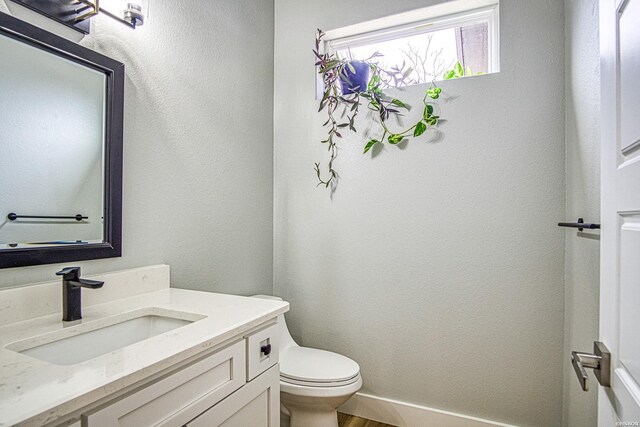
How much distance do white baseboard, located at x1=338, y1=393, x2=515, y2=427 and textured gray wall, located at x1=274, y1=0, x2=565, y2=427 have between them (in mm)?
39

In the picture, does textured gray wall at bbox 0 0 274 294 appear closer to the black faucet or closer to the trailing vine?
the black faucet

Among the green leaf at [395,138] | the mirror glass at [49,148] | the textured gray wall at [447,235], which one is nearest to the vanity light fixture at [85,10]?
the mirror glass at [49,148]

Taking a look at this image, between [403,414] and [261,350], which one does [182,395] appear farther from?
[403,414]

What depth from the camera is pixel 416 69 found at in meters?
1.97

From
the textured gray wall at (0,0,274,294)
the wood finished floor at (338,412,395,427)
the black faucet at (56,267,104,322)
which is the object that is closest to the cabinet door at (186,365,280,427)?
the black faucet at (56,267,104,322)

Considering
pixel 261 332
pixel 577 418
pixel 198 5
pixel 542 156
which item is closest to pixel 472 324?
pixel 577 418

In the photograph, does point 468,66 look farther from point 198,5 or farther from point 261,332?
point 261,332

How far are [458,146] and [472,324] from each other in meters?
0.93

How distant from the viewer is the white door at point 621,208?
57 centimetres

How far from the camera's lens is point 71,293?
3.29 feet

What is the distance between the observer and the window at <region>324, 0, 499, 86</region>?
1.86 meters

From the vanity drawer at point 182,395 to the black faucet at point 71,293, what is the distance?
17.0 inches

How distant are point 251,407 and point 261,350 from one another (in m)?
0.16

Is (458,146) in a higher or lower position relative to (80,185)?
higher
